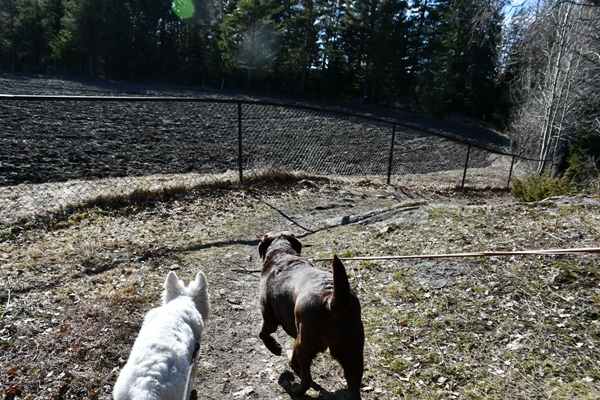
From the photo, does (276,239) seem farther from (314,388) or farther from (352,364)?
(352,364)

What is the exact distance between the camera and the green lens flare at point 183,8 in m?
56.1

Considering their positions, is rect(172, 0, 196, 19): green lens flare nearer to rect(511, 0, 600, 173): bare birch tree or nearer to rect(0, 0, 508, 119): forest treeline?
rect(0, 0, 508, 119): forest treeline

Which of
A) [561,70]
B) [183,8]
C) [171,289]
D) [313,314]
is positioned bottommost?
[171,289]

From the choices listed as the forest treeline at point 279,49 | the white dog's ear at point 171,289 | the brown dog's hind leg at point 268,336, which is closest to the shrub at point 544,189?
the brown dog's hind leg at point 268,336

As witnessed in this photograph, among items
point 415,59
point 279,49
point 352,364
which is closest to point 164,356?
point 352,364

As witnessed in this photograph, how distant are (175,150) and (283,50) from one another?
38.3m

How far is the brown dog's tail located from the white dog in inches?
42.4

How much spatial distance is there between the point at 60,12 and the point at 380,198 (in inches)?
2684

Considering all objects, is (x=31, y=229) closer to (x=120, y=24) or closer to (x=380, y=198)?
(x=380, y=198)

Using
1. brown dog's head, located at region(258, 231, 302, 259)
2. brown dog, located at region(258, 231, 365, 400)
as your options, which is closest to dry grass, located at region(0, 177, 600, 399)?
brown dog, located at region(258, 231, 365, 400)

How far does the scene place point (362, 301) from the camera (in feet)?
15.1

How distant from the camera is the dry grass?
326 centimetres

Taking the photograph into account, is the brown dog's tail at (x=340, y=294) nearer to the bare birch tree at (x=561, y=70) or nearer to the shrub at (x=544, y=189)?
the shrub at (x=544, y=189)

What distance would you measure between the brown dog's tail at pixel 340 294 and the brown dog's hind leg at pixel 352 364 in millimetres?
351
